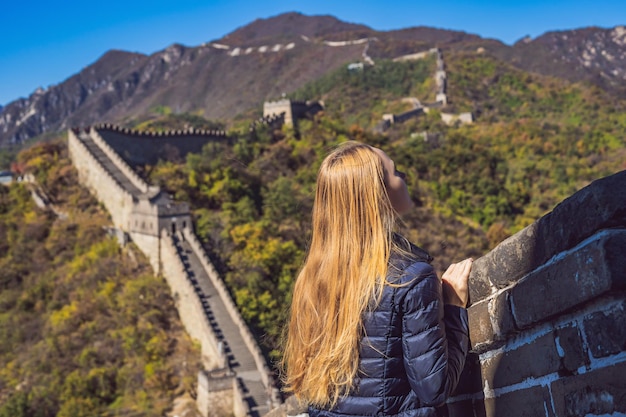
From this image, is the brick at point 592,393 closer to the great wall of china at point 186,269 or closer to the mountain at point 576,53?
the great wall of china at point 186,269

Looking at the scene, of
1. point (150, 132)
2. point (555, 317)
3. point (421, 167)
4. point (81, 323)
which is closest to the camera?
point (555, 317)

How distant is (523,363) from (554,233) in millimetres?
561

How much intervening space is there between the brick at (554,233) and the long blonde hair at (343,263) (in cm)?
45

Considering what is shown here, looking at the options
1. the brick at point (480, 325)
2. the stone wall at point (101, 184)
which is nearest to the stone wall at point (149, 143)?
the stone wall at point (101, 184)

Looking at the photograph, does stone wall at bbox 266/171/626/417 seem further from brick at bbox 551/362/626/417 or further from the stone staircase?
the stone staircase

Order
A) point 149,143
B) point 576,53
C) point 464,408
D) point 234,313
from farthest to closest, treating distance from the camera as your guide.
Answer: point 576,53
point 149,143
point 234,313
point 464,408

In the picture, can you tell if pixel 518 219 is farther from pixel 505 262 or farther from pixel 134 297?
pixel 505 262

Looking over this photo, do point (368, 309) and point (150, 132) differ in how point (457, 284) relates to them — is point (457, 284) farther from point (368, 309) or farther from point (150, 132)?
point (150, 132)

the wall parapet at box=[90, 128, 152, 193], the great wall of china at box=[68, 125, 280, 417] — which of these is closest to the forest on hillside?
the great wall of china at box=[68, 125, 280, 417]

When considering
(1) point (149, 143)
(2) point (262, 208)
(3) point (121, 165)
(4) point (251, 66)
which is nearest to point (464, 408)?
(2) point (262, 208)

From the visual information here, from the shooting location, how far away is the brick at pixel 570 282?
2.08 metres

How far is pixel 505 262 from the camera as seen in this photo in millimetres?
2705

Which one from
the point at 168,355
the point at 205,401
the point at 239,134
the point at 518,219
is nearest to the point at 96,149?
the point at 239,134

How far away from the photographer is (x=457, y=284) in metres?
2.90
